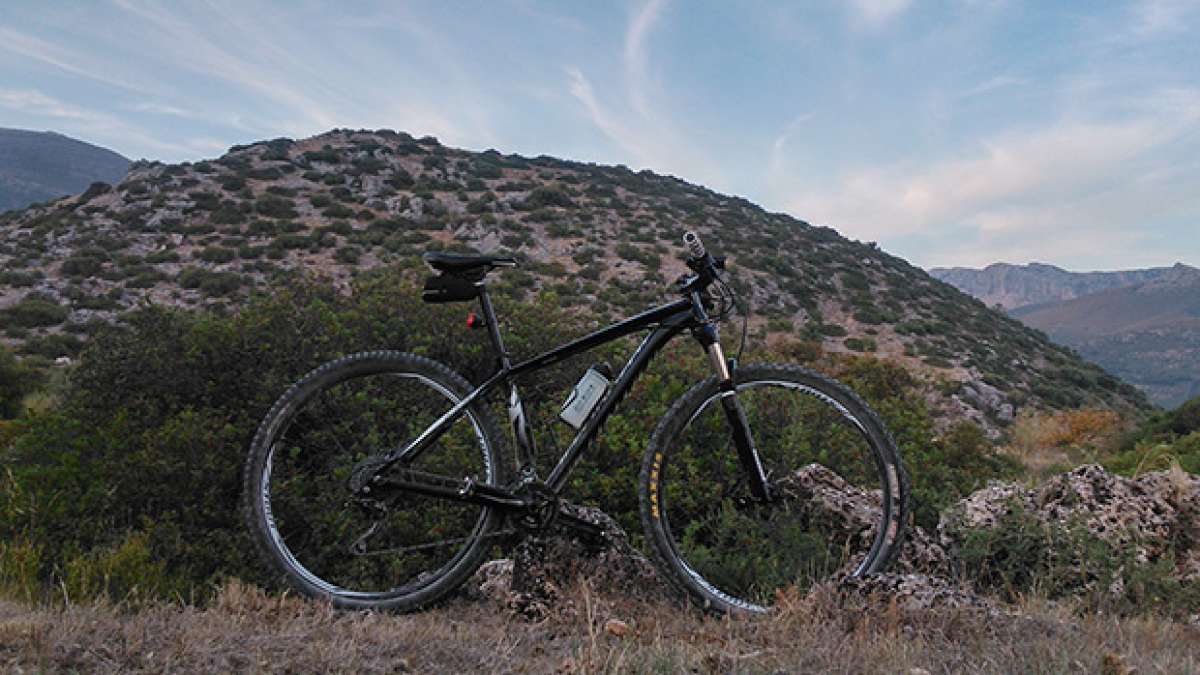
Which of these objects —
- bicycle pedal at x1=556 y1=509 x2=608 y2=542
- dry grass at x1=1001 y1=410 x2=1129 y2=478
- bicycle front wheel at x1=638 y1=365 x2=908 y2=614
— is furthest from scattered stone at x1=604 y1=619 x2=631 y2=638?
dry grass at x1=1001 y1=410 x2=1129 y2=478

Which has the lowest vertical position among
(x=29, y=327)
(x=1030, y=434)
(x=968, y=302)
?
(x=29, y=327)

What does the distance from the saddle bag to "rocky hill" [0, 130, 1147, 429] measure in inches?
712

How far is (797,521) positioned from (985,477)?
14.7 ft

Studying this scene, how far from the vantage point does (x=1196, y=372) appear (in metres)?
146

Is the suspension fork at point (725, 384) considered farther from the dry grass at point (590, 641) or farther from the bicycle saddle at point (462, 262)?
the bicycle saddle at point (462, 262)

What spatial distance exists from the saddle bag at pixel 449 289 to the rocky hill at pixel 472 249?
18.1 meters

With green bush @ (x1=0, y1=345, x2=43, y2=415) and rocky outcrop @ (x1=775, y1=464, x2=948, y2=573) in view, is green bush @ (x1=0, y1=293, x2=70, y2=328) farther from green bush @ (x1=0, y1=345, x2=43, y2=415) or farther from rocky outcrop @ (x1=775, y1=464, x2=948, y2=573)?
rocky outcrop @ (x1=775, y1=464, x2=948, y2=573)

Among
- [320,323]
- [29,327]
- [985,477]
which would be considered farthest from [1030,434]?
[29,327]

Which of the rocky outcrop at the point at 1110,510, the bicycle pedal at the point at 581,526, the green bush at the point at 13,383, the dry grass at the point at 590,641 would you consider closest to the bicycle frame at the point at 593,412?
the bicycle pedal at the point at 581,526

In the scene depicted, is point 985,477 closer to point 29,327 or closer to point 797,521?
point 797,521

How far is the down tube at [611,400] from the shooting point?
322 centimetres

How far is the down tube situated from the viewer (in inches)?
127

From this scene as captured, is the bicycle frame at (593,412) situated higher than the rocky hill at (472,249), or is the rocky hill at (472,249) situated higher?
the rocky hill at (472,249)

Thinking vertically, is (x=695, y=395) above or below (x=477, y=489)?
above
